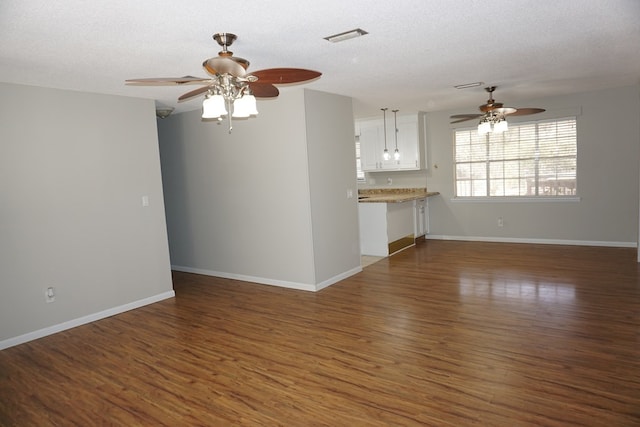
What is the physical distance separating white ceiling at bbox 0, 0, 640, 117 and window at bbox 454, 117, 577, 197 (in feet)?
6.57

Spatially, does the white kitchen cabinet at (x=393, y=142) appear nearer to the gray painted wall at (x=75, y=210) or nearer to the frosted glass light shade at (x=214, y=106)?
the gray painted wall at (x=75, y=210)

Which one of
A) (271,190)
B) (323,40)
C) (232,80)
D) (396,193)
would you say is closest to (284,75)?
(232,80)

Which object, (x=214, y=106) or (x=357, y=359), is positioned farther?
(x=357, y=359)

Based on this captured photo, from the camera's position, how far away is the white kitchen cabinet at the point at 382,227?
6.45 m

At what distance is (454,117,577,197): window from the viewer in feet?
21.3

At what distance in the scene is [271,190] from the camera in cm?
502

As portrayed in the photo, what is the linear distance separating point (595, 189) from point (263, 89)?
18.7ft

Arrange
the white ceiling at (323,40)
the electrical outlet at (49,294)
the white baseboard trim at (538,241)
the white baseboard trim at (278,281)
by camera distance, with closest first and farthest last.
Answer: the white ceiling at (323,40) → the electrical outlet at (49,294) → the white baseboard trim at (278,281) → the white baseboard trim at (538,241)

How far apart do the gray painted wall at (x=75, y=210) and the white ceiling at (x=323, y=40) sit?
293 mm

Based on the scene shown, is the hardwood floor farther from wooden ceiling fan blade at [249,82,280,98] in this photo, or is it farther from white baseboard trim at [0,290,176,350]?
wooden ceiling fan blade at [249,82,280,98]

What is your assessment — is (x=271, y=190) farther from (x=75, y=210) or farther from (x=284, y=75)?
(x=284, y=75)

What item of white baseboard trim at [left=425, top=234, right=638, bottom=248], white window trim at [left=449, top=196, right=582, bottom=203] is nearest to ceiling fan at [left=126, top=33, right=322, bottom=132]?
white window trim at [left=449, top=196, right=582, bottom=203]

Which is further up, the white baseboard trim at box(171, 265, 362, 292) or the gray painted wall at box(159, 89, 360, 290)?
the gray painted wall at box(159, 89, 360, 290)

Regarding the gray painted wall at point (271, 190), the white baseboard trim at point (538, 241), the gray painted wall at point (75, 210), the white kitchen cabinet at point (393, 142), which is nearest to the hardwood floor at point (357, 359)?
the gray painted wall at point (75, 210)
